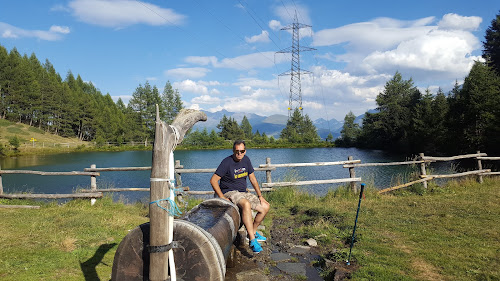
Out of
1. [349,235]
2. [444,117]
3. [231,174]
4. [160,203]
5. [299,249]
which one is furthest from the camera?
[444,117]

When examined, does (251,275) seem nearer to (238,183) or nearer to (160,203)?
(238,183)

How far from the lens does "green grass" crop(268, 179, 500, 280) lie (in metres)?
4.58

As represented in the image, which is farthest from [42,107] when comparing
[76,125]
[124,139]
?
[124,139]

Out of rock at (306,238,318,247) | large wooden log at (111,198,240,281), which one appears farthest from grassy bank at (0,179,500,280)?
large wooden log at (111,198,240,281)

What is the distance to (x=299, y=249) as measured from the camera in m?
5.85

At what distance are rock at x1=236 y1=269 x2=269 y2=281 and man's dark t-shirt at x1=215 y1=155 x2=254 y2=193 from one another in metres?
1.45

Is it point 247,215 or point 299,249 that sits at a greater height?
point 247,215

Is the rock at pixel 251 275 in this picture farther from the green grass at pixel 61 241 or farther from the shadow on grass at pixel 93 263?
the shadow on grass at pixel 93 263

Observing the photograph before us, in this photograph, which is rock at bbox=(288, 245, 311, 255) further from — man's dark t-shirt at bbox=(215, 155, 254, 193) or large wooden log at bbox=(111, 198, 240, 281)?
large wooden log at bbox=(111, 198, 240, 281)

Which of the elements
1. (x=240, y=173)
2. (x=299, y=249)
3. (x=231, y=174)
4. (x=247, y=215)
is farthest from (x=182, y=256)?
(x=299, y=249)

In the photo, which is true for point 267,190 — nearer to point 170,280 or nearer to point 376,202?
point 376,202

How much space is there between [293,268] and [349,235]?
5.74 ft

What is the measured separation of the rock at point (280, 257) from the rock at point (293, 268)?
0.54 feet

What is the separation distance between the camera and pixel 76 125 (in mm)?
77188
